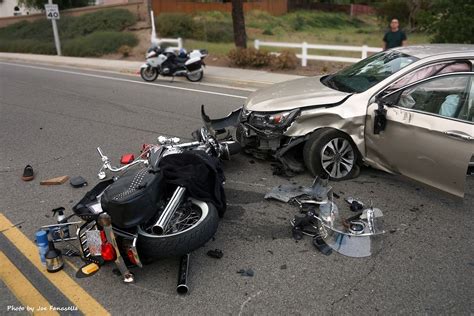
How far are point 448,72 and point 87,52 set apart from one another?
19985 millimetres

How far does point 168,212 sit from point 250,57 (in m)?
12.4

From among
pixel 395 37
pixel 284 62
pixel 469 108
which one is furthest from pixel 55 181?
pixel 284 62

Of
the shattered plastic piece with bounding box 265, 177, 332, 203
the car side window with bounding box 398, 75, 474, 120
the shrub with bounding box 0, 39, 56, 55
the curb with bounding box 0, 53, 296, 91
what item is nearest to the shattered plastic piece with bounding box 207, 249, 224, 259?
the shattered plastic piece with bounding box 265, 177, 332, 203

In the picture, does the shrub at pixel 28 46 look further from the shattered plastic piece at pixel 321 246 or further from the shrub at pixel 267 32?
the shattered plastic piece at pixel 321 246

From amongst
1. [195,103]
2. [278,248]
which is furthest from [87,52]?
[278,248]

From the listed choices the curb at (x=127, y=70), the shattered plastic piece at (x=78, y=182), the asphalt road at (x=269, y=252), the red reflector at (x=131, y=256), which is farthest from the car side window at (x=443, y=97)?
the curb at (x=127, y=70)

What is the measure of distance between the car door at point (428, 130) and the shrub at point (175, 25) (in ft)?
72.5

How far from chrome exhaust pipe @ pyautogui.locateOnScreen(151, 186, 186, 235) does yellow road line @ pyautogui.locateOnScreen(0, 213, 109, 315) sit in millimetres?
688

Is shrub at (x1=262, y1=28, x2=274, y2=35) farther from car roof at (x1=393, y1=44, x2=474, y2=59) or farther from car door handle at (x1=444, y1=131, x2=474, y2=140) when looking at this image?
car door handle at (x1=444, y1=131, x2=474, y2=140)

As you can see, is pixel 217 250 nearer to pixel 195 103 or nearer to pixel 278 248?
pixel 278 248

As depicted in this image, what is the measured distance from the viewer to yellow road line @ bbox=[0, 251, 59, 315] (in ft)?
10.1

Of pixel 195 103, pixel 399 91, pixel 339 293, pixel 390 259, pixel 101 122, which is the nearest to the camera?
pixel 339 293

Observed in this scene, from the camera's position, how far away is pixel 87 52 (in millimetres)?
21500

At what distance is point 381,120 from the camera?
470cm
